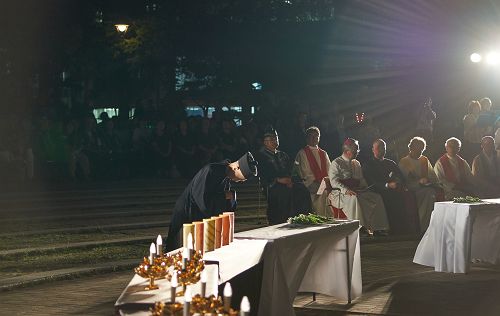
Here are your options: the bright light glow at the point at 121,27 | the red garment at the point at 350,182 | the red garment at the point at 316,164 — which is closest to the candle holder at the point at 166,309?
the red garment at the point at 350,182

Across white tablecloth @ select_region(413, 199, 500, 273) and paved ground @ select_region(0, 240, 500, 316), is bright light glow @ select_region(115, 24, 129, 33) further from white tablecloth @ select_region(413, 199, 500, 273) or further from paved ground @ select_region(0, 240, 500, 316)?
white tablecloth @ select_region(413, 199, 500, 273)

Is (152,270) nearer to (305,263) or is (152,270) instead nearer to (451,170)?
(305,263)

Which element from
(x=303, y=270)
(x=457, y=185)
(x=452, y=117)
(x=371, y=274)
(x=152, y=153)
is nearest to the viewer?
(x=303, y=270)

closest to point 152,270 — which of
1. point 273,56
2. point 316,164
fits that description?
point 316,164

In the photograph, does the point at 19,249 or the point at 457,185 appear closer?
the point at 19,249

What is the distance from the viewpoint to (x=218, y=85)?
122 feet

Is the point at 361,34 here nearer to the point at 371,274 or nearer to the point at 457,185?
the point at 457,185

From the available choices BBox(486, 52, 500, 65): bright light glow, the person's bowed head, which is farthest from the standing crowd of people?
the person's bowed head

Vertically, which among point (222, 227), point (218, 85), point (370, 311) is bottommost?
point (370, 311)

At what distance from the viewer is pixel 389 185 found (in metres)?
19.8

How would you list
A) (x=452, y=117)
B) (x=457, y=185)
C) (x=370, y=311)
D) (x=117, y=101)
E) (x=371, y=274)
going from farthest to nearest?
(x=117, y=101), (x=452, y=117), (x=457, y=185), (x=371, y=274), (x=370, y=311)

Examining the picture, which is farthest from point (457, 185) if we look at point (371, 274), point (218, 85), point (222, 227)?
point (218, 85)

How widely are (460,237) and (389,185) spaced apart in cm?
567

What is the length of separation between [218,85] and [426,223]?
1778cm
